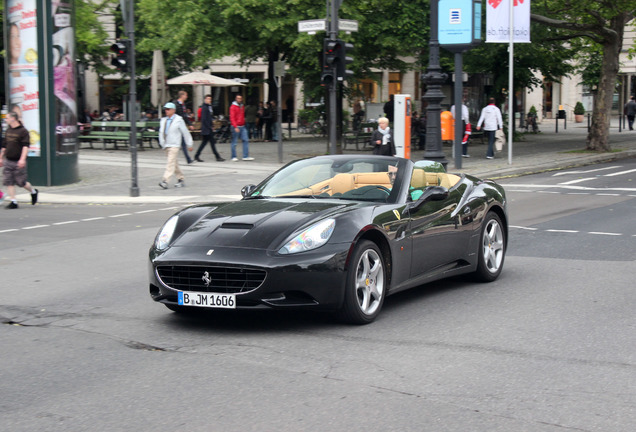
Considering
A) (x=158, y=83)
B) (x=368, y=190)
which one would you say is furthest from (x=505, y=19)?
(x=368, y=190)

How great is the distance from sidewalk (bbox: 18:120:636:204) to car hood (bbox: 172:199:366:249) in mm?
10645

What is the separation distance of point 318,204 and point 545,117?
197 ft

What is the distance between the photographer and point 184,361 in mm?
5922

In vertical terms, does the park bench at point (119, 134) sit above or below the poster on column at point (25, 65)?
below

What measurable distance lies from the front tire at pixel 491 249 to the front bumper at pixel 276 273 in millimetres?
2475

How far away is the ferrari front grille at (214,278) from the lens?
6531 millimetres

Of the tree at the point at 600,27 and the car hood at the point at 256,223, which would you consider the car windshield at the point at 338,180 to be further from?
the tree at the point at 600,27

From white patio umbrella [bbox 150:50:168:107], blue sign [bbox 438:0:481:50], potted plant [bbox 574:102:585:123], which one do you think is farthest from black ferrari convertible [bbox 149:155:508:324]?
potted plant [bbox 574:102:585:123]

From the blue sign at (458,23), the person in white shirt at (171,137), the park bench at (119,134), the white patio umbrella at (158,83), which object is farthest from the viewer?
the white patio umbrella at (158,83)

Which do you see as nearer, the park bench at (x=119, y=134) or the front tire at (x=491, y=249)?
the front tire at (x=491, y=249)

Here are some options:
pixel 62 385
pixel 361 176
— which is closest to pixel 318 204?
pixel 361 176

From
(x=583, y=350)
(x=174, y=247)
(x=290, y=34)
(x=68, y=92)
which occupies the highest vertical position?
(x=290, y=34)

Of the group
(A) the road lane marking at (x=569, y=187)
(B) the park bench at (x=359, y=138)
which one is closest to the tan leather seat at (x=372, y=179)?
(A) the road lane marking at (x=569, y=187)

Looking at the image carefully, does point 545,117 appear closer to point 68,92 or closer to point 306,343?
point 68,92
